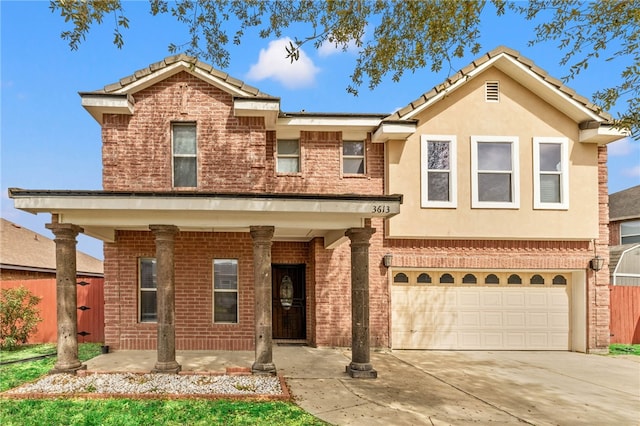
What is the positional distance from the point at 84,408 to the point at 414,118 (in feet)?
A: 32.7

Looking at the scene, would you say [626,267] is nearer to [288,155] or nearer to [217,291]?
[288,155]

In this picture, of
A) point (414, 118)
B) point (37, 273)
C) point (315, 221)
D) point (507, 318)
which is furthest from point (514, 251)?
point (37, 273)

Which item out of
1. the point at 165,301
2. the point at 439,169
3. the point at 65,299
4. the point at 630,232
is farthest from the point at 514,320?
the point at 630,232

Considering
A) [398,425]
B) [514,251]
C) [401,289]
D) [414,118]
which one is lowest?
[398,425]

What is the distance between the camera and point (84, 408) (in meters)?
5.99

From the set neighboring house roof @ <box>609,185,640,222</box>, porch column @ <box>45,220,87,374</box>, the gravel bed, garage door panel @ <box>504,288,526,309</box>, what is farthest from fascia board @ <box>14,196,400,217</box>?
neighboring house roof @ <box>609,185,640,222</box>

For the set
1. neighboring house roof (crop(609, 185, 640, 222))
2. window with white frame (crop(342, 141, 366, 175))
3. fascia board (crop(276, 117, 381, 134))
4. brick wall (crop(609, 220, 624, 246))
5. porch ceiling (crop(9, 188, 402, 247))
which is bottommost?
brick wall (crop(609, 220, 624, 246))

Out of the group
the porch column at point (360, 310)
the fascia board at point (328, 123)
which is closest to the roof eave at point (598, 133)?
the fascia board at point (328, 123)

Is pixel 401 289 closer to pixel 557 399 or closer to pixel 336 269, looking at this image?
pixel 336 269

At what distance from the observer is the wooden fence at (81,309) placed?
1236cm

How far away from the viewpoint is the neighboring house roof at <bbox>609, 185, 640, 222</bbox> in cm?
2016

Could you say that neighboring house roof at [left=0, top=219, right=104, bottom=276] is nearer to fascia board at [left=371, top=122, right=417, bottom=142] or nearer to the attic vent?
fascia board at [left=371, top=122, right=417, bottom=142]

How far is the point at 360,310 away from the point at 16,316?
10351 mm

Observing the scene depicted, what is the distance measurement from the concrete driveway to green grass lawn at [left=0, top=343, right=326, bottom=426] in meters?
0.60
